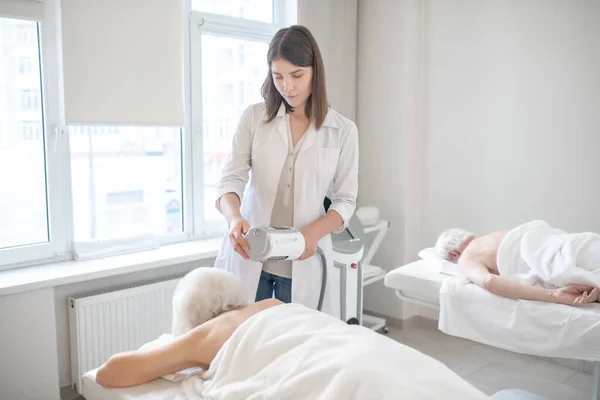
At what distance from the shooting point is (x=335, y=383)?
4.11ft

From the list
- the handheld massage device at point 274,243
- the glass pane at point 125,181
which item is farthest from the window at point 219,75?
the handheld massage device at point 274,243

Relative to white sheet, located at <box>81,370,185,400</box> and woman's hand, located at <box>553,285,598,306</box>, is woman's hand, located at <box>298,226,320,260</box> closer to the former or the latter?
white sheet, located at <box>81,370,185,400</box>

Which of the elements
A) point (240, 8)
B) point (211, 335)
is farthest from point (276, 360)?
point (240, 8)

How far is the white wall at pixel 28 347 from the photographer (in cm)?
232

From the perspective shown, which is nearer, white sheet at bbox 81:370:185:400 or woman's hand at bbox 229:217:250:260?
white sheet at bbox 81:370:185:400

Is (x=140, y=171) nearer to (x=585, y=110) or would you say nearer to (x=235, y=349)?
(x=235, y=349)

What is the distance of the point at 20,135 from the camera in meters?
2.55

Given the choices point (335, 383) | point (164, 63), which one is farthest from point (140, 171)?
point (335, 383)

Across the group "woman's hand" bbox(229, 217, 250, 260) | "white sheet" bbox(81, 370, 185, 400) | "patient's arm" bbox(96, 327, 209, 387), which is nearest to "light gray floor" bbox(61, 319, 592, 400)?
"white sheet" bbox(81, 370, 185, 400)

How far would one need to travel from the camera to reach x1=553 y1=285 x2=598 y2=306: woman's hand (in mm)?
2107

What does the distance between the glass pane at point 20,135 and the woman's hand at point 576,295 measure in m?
2.22

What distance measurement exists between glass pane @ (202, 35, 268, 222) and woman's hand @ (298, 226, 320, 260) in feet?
4.77

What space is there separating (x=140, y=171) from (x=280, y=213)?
1218mm

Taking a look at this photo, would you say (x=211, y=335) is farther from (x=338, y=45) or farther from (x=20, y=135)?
(x=338, y=45)
